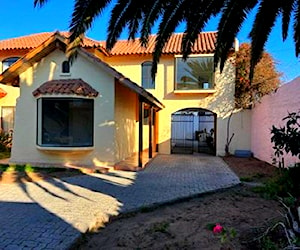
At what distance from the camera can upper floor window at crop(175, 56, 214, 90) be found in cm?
1981

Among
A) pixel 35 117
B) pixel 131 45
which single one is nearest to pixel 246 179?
pixel 35 117

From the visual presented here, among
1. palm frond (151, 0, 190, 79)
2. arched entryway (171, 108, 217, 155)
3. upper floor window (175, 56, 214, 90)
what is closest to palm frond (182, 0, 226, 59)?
palm frond (151, 0, 190, 79)

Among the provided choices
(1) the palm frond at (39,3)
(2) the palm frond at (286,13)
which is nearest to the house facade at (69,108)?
(2) the palm frond at (286,13)

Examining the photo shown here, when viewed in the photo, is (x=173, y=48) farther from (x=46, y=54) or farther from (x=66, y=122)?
(x=66, y=122)

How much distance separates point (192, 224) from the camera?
6.29 m

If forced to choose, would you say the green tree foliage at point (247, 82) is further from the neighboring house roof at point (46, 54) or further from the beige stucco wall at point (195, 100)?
the neighboring house roof at point (46, 54)

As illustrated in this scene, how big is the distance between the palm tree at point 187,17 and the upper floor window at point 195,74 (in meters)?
13.2

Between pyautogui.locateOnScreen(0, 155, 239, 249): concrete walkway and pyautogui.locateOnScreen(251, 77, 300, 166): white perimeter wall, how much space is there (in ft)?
11.4

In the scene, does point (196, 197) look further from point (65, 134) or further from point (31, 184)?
point (65, 134)

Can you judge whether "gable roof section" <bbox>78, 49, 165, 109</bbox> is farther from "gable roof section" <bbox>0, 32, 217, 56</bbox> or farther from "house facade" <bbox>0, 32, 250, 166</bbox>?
"gable roof section" <bbox>0, 32, 217, 56</bbox>

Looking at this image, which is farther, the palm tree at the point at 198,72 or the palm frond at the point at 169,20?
the palm tree at the point at 198,72

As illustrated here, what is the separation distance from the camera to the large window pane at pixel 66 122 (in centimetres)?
1355

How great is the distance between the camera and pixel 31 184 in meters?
10.4

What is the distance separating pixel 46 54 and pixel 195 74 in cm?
998
